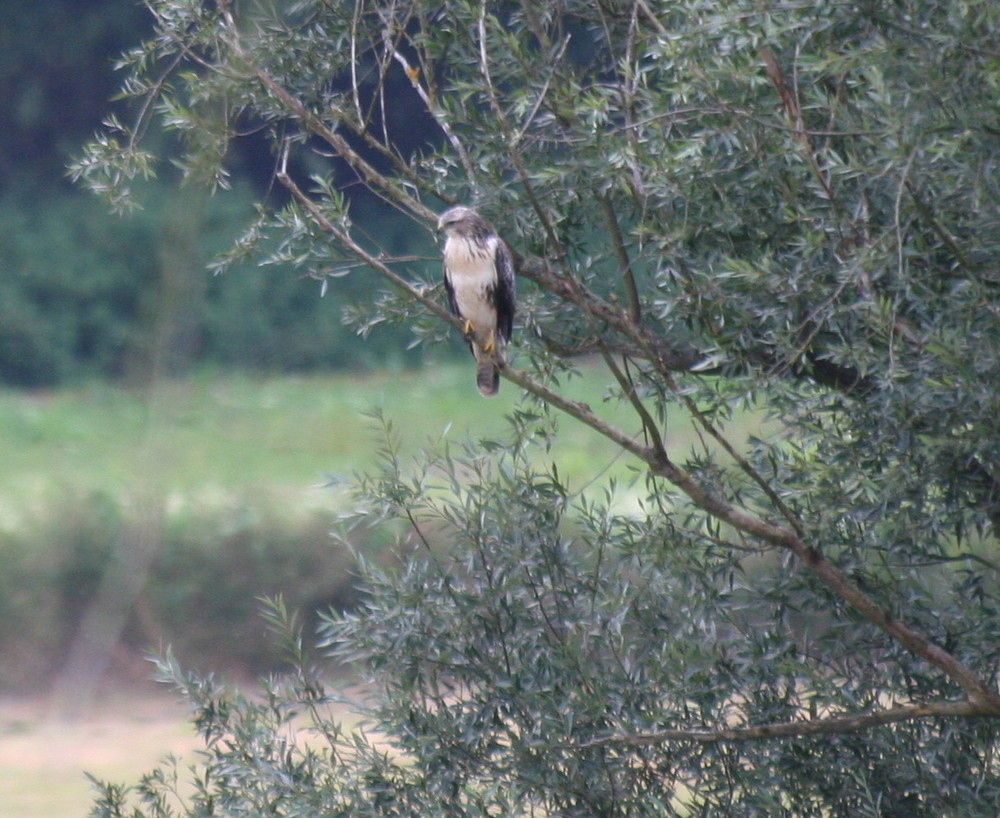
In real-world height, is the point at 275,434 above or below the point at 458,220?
above

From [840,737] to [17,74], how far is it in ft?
28.8

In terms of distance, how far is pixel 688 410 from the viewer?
2.99 metres

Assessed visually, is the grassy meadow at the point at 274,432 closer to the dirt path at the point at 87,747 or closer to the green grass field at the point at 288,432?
the green grass field at the point at 288,432

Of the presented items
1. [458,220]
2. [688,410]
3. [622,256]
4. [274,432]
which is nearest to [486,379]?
[458,220]

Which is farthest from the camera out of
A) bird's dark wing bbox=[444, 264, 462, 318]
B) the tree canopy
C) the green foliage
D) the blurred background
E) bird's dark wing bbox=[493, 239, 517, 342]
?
the blurred background

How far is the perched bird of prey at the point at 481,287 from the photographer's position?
4316 millimetres

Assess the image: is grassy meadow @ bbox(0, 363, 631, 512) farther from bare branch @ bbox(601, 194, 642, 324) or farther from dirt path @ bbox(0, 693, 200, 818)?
dirt path @ bbox(0, 693, 200, 818)

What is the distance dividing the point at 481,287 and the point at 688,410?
1696 mm

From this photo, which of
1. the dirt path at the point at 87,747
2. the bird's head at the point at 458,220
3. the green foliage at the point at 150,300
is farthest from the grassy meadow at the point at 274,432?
the dirt path at the point at 87,747

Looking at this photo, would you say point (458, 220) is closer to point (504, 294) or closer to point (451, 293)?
point (504, 294)

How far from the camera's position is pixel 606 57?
387 centimetres

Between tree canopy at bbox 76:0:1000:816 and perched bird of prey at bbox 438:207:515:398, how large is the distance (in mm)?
616

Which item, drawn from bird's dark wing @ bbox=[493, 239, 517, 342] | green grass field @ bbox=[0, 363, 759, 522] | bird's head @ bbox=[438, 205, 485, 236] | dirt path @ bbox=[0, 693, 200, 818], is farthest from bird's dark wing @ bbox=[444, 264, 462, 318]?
dirt path @ bbox=[0, 693, 200, 818]

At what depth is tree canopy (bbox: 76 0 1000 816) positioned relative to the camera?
249 centimetres
